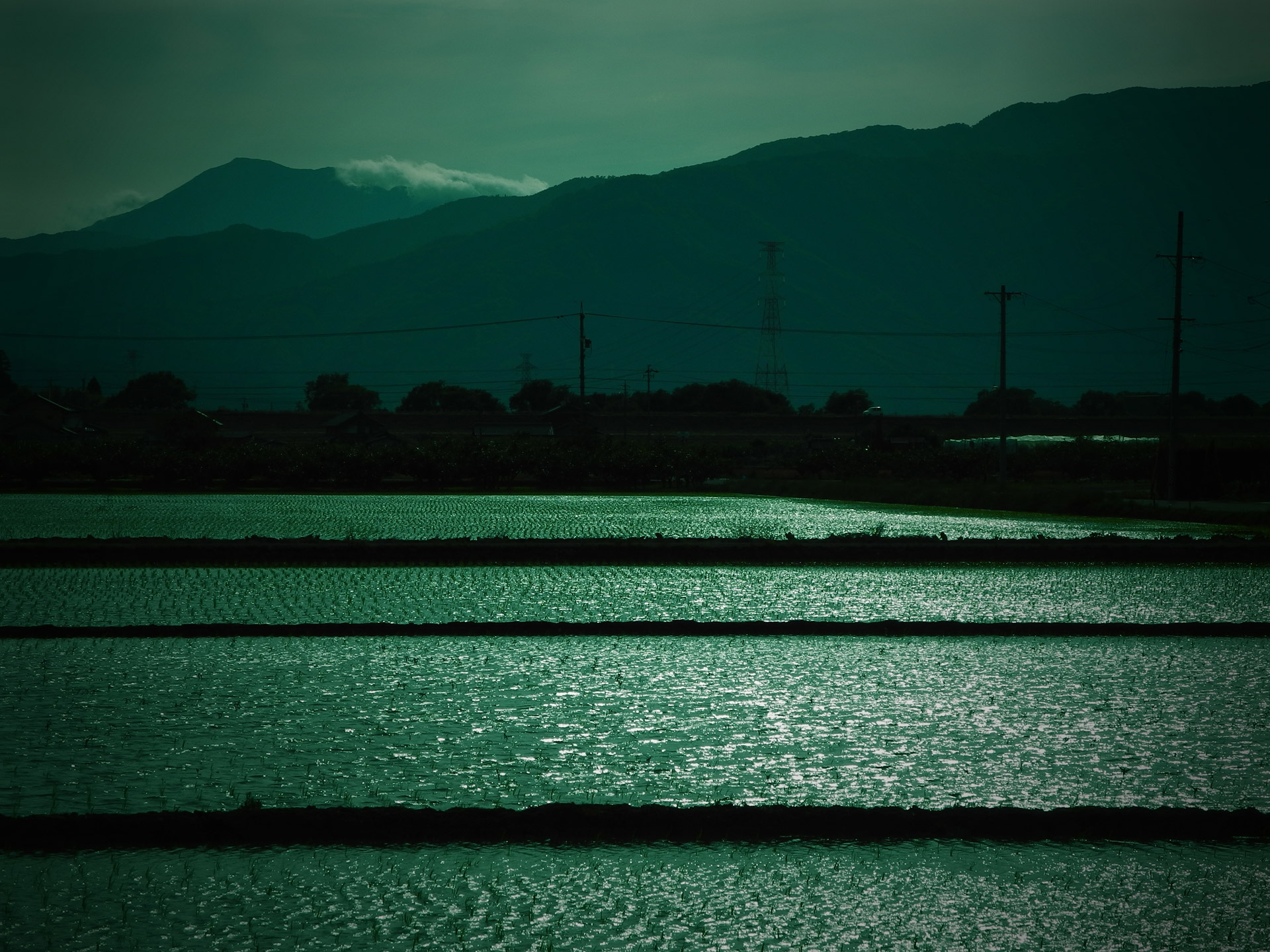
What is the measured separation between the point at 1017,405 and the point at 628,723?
430ft

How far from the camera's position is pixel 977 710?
8.56m

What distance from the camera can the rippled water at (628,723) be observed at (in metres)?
6.48

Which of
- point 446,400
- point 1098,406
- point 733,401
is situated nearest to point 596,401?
point 733,401

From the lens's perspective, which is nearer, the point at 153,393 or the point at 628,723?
the point at 628,723

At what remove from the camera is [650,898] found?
5.21m

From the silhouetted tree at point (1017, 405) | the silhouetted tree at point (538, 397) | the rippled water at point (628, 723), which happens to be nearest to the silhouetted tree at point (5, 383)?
the silhouetted tree at point (538, 397)

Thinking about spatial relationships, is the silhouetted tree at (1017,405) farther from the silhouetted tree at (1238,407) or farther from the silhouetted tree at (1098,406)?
the silhouetted tree at (1238,407)

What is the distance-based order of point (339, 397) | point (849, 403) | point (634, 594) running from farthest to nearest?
point (849, 403)
point (339, 397)
point (634, 594)

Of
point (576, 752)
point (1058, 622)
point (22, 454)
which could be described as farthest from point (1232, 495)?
point (22, 454)

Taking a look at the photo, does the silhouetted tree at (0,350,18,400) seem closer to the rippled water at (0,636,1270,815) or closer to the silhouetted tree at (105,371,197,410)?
the silhouetted tree at (105,371,197,410)

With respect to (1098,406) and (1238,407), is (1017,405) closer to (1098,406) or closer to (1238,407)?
(1098,406)

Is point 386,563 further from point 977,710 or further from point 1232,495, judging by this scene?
point 1232,495

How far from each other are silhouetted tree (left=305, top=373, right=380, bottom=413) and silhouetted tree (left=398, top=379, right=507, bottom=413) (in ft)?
16.0

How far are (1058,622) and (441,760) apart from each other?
27.3 feet
